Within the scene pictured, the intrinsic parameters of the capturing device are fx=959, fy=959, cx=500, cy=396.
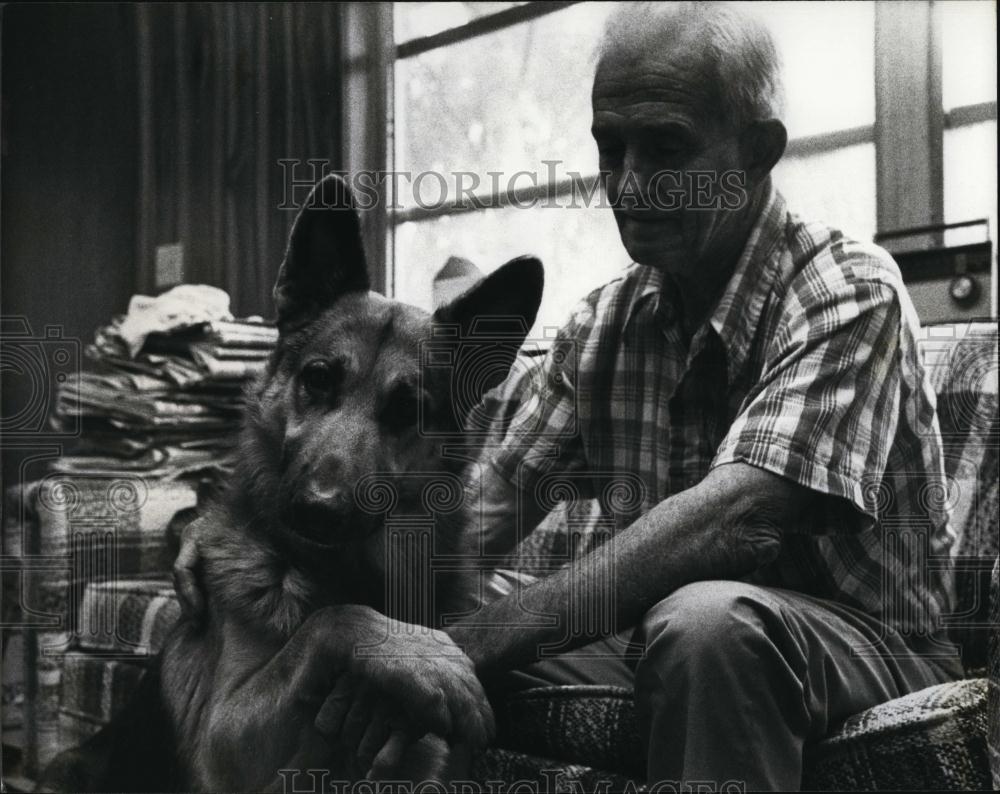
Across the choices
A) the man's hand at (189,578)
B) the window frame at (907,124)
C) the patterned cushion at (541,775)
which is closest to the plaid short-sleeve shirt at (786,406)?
the window frame at (907,124)

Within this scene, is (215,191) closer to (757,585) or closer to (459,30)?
(459,30)

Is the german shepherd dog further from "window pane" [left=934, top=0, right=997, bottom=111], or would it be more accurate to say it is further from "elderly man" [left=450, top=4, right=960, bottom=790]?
"window pane" [left=934, top=0, right=997, bottom=111]

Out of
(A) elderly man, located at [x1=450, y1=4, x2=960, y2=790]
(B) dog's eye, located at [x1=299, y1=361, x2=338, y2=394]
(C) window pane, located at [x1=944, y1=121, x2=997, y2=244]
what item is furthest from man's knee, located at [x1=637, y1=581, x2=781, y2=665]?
(C) window pane, located at [x1=944, y1=121, x2=997, y2=244]

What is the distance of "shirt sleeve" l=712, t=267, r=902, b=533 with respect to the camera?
1.27m

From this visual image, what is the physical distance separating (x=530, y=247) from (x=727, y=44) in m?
0.43

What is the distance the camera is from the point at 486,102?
1669 millimetres

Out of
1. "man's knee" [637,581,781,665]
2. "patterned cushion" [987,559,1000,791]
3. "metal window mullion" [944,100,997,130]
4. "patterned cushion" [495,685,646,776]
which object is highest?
"metal window mullion" [944,100,997,130]

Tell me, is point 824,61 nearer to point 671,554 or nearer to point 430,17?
point 430,17

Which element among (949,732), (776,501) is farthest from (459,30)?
(949,732)

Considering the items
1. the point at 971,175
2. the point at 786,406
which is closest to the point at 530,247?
the point at 786,406

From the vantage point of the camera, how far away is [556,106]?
1.57 m

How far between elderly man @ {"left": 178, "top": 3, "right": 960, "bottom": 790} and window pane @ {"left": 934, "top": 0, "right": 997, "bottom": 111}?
10.8 inches

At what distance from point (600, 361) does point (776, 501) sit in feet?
1.30

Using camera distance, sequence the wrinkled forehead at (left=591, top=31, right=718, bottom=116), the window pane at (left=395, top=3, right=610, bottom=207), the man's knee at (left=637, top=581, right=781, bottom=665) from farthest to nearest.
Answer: the window pane at (left=395, top=3, right=610, bottom=207) → the wrinkled forehead at (left=591, top=31, right=718, bottom=116) → the man's knee at (left=637, top=581, right=781, bottom=665)
